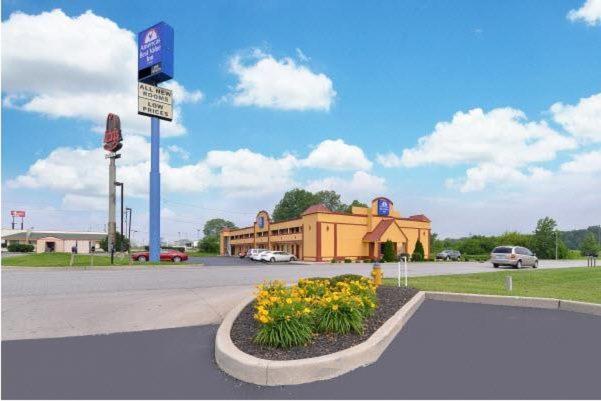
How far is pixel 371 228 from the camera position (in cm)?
5597

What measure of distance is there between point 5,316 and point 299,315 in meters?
6.74

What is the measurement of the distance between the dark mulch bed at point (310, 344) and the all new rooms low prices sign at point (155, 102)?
3570 cm

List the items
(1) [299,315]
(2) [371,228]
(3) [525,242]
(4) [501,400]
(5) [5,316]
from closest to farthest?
(4) [501,400]
(1) [299,315]
(5) [5,316]
(2) [371,228]
(3) [525,242]

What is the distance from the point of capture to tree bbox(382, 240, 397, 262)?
2051 inches

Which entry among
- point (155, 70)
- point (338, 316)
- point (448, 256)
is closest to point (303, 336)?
point (338, 316)

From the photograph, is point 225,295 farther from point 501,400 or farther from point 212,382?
point 501,400

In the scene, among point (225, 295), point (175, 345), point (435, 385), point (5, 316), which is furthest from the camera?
point (225, 295)

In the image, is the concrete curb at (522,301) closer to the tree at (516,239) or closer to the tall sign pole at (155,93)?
the tall sign pole at (155,93)

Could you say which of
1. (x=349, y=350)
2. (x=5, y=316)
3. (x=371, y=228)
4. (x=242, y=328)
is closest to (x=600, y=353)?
(x=349, y=350)

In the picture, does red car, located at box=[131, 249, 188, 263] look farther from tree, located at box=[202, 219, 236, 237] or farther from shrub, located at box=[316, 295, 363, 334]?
tree, located at box=[202, 219, 236, 237]

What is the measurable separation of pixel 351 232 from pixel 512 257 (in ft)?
74.6

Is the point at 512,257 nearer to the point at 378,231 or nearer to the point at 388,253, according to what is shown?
the point at 388,253

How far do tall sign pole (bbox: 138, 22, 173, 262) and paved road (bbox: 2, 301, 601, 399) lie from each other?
34251 millimetres

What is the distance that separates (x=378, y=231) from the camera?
2147 inches
